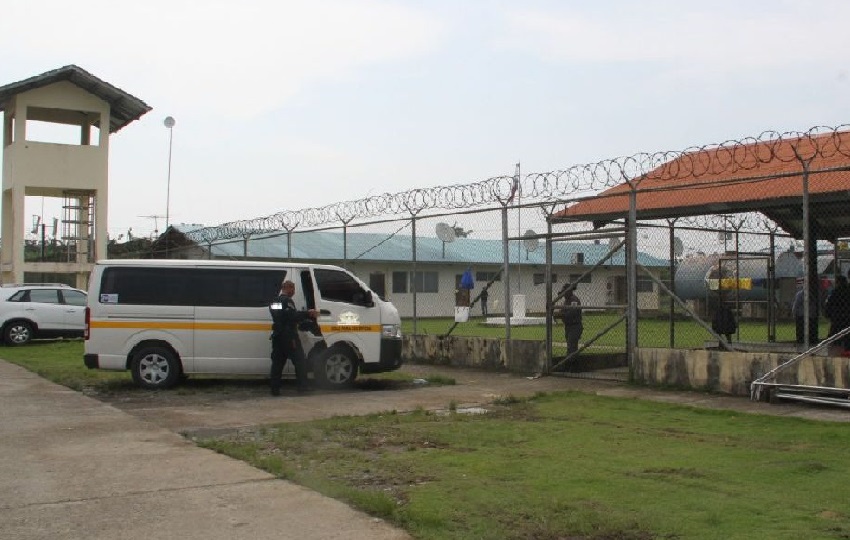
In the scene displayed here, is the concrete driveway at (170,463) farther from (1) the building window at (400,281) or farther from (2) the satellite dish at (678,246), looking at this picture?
(1) the building window at (400,281)

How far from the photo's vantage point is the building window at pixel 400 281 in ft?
118

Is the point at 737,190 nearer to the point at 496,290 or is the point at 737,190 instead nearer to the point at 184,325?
the point at 184,325

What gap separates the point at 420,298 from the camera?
34594mm

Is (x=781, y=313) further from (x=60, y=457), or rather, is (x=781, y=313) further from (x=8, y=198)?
(x=8, y=198)

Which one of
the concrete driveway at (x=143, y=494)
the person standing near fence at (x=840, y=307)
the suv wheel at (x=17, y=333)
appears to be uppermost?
the person standing near fence at (x=840, y=307)

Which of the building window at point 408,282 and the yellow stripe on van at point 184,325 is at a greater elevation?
the building window at point 408,282

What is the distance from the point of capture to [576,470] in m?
7.22

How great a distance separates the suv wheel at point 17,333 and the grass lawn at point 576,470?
49.4 feet

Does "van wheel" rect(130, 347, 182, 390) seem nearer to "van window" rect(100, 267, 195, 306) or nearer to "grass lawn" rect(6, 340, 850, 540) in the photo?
"van window" rect(100, 267, 195, 306)

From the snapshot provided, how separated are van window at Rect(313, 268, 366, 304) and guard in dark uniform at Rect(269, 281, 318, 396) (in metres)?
0.64

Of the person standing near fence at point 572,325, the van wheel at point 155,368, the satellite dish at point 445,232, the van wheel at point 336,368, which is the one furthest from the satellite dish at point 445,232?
the van wheel at point 155,368

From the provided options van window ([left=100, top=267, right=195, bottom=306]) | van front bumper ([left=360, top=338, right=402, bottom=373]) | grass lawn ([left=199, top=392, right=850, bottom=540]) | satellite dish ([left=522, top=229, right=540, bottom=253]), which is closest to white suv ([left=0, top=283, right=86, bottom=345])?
A: van window ([left=100, top=267, right=195, bottom=306])

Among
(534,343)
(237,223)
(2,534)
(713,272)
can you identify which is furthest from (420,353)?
(2,534)

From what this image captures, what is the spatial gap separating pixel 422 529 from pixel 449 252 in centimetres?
3110
